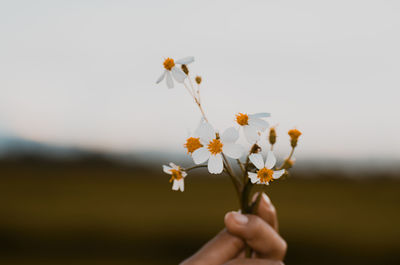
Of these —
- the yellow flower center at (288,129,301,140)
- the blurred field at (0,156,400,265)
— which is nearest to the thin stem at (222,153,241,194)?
the yellow flower center at (288,129,301,140)

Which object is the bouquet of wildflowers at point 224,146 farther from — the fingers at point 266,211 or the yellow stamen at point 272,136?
the fingers at point 266,211

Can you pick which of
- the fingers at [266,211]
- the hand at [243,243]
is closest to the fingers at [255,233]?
the hand at [243,243]

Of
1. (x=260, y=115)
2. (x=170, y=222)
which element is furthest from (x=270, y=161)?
(x=170, y=222)

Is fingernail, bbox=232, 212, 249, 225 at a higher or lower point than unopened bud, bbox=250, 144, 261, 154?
lower

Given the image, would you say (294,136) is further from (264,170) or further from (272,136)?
(264,170)

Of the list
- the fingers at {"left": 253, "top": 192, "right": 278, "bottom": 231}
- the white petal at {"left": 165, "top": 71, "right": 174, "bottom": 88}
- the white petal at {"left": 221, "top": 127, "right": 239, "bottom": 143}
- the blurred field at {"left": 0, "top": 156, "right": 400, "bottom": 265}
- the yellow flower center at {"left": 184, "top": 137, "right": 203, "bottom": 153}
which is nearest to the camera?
the white petal at {"left": 221, "top": 127, "right": 239, "bottom": 143}

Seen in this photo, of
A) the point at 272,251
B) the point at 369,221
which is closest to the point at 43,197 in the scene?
the point at 369,221

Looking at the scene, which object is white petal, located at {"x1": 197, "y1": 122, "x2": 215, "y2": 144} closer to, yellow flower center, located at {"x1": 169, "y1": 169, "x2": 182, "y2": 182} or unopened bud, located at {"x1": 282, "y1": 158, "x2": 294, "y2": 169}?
yellow flower center, located at {"x1": 169, "y1": 169, "x2": 182, "y2": 182}
